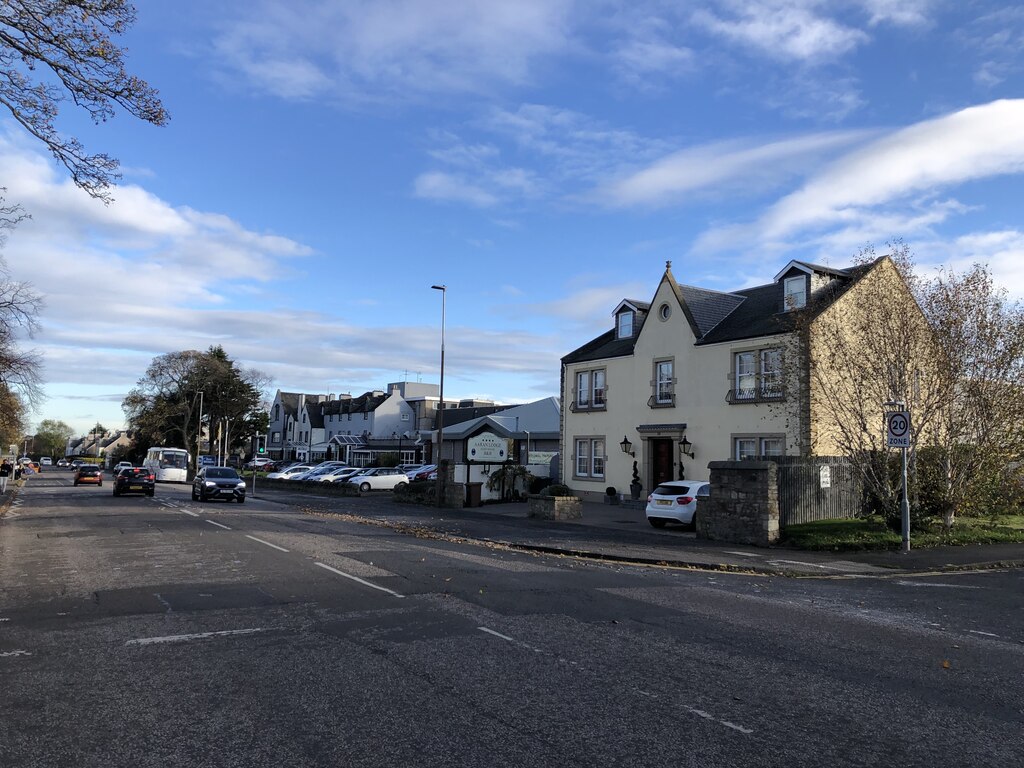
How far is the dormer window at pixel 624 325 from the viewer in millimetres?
35375

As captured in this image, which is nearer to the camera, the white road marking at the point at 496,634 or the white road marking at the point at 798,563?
the white road marking at the point at 496,634

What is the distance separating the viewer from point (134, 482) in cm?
3662

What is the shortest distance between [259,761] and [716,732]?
118 inches

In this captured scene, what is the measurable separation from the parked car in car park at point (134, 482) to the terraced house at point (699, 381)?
69.3ft

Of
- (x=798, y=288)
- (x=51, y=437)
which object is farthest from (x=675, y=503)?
(x=51, y=437)

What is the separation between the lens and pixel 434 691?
5789 millimetres

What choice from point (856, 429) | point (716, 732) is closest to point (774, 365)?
point (856, 429)

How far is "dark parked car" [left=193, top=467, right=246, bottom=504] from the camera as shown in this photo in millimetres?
33219

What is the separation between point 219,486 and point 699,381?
2184 cm

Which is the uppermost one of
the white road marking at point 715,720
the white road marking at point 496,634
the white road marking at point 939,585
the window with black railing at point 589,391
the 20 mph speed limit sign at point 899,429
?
the window with black railing at point 589,391

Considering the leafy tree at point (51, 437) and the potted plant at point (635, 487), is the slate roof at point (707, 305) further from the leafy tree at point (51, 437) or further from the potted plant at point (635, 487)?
the leafy tree at point (51, 437)

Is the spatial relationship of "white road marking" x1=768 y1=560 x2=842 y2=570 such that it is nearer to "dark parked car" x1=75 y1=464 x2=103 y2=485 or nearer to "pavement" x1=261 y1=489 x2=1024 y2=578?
"pavement" x1=261 y1=489 x2=1024 y2=578

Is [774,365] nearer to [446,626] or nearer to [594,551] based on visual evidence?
[594,551]

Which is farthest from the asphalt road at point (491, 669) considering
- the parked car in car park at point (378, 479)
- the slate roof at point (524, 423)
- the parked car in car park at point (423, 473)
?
the parked car in car park at point (423, 473)
